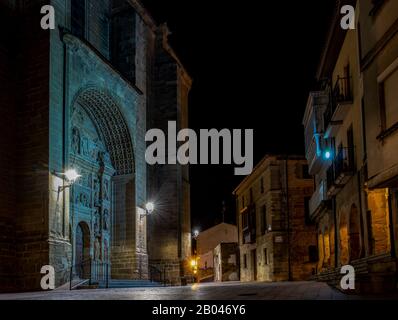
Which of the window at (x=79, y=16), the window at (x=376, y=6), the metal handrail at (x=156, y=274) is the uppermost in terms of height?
the window at (x=79, y=16)

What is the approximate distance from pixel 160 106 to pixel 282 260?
11768mm

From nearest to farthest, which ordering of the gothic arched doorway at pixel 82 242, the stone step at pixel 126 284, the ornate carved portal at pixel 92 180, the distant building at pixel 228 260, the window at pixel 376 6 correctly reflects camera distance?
the window at pixel 376 6 → the stone step at pixel 126 284 → the ornate carved portal at pixel 92 180 → the gothic arched doorway at pixel 82 242 → the distant building at pixel 228 260

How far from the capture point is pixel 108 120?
24.9m

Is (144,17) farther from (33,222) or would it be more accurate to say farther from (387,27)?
(387,27)

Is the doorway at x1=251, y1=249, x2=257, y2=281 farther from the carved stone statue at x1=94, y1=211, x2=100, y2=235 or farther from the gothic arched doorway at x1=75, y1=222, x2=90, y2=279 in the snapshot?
the gothic arched doorway at x1=75, y1=222, x2=90, y2=279

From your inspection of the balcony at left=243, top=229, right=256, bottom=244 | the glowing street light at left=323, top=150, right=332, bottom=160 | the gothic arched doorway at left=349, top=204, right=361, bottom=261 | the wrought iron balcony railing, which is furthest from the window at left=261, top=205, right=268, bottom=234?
the wrought iron balcony railing

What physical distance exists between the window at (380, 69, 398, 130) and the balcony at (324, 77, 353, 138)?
5.43 m

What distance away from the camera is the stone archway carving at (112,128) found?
23691 mm

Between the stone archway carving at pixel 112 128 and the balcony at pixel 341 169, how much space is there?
9024 mm

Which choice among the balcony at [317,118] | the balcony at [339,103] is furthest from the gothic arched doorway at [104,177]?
the balcony at [339,103]

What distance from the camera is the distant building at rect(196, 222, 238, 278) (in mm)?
65000

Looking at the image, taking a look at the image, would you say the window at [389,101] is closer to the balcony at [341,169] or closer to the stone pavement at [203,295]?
the stone pavement at [203,295]
